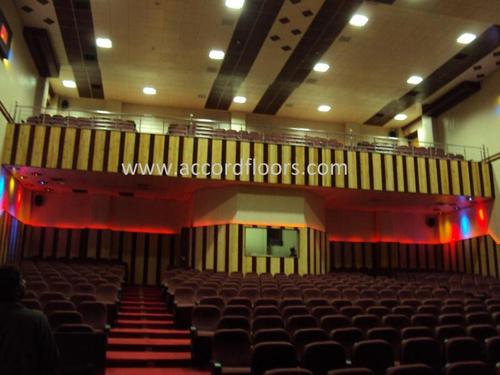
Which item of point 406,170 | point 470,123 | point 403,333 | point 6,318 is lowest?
point 403,333

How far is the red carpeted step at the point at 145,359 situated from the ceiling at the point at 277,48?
27.6ft

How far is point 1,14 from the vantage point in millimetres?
10312

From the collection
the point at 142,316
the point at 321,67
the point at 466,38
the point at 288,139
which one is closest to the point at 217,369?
the point at 142,316

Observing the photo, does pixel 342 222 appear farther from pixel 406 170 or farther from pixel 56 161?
pixel 56 161

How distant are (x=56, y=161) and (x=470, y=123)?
→ 13.2m

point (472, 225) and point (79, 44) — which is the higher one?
point (79, 44)

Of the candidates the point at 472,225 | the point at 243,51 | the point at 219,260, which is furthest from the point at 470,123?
the point at 219,260

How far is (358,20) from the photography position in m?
11.7

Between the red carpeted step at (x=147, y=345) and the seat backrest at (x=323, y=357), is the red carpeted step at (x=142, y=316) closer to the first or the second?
the red carpeted step at (x=147, y=345)

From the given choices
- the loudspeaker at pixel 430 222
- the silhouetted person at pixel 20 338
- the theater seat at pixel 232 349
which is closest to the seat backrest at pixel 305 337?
the theater seat at pixel 232 349

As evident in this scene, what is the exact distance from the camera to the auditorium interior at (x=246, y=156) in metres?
10.9

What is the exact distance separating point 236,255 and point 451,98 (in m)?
9.46

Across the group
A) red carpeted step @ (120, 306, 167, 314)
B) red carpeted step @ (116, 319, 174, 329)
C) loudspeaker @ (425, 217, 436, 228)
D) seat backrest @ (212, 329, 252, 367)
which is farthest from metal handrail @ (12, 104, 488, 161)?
seat backrest @ (212, 329, 252, 367)

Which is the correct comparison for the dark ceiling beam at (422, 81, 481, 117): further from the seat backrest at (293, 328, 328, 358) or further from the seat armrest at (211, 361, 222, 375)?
the seat armrest at (211, 361, 222, 375)
